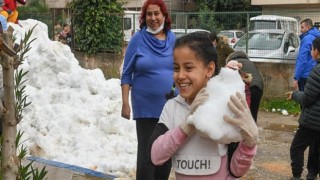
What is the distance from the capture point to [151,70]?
4039mm

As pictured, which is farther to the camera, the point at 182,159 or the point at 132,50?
the point at 132,50

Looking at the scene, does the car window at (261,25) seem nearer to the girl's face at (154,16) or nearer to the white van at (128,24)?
the white van at (128,24)

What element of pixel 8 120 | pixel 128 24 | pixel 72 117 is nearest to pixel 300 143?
pixel 72 117

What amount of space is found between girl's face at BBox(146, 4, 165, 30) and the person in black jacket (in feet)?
7.00

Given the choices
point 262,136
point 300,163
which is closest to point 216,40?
point 300,163

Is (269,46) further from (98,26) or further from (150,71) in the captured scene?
(150,71)

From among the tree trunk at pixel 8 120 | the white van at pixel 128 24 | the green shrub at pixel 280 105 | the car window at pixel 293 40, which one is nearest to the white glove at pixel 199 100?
the tree trunk at pixel 8 120

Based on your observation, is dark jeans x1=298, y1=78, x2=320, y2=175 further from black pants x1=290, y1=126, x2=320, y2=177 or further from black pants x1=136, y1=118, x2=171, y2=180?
black pants x1=136, y1=118, x2=171, y2=180

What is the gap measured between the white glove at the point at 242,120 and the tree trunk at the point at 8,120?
1216 mm

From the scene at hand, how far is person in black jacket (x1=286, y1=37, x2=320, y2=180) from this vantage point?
5.29 m

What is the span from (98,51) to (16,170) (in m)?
13.1

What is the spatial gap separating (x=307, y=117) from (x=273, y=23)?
29.3 feet

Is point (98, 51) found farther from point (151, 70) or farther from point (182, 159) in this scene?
point (182, 159)

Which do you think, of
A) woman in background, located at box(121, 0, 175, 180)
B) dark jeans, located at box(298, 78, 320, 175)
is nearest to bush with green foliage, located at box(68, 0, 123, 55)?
dark jeans, located at box(298, 78, 320, 175)
